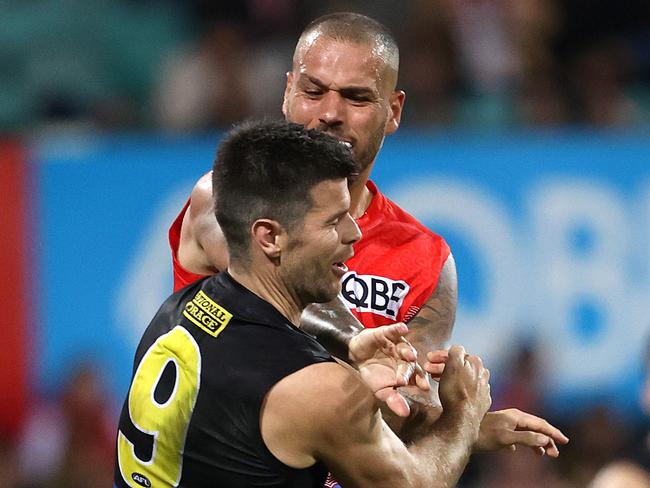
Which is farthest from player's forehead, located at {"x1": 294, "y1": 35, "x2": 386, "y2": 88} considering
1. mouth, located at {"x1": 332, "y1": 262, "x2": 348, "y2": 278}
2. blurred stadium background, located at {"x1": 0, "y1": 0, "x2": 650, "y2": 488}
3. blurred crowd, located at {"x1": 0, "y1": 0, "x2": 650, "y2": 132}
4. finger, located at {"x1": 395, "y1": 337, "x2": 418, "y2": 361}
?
blurred crowd, located at {"x1": 0, "y1": 0, "x2": 650, "y2": 132}

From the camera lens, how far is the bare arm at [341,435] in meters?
3.93

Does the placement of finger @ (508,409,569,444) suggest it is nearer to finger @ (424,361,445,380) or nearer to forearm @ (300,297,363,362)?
finger @ (424,361,445,380)

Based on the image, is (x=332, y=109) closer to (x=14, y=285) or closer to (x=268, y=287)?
(x=268, y=287)

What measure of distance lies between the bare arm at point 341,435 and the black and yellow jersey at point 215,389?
44 mm

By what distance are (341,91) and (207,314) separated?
3.41 ft

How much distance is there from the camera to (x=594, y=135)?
9.68 metres

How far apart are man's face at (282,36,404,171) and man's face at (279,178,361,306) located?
584 mm

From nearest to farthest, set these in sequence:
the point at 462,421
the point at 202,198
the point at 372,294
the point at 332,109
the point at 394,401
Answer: the point at 394,401, the point at 462,421, the point at 332,109, the point at 202,198, the point at 372,294

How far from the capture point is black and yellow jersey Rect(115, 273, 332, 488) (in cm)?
400

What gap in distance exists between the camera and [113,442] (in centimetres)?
928

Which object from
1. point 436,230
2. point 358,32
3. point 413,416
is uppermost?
point 358,32

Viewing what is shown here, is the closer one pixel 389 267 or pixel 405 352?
pixel 405 352

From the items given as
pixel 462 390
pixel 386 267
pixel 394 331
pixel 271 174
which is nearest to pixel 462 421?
pixel 462 390

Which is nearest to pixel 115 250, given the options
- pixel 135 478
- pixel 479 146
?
pixel 479 146
